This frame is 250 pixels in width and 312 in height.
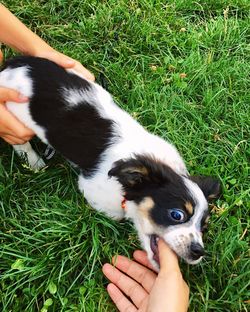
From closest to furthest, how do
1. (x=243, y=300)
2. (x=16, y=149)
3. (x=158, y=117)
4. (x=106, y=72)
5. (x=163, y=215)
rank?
(x=163, y=215) < (x=243, y=300) < (x=16, y=149) < (x=158, y=117) < (x=106, y=72)

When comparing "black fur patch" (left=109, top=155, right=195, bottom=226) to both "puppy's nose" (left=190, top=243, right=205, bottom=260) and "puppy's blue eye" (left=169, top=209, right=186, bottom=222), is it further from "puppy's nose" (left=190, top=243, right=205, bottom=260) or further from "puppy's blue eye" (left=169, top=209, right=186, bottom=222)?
"puppy's nose" (left=190, top=243, right=205, bottom=260)

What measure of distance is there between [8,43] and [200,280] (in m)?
2.41

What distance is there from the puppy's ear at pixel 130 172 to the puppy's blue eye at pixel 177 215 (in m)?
0.26

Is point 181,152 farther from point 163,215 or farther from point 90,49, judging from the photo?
point 90,49

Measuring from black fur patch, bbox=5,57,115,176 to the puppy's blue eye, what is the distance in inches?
29.7

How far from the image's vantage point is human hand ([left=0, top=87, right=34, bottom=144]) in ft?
11.8

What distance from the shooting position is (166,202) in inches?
119

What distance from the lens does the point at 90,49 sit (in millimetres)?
4676

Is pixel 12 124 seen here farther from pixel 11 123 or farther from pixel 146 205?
pixel 146 205

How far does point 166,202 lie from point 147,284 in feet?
1.93

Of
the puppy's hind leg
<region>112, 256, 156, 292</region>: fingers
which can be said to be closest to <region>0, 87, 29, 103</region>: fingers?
the puppy's hind leg

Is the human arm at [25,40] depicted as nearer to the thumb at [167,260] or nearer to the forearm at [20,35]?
the forearm at [20,35]

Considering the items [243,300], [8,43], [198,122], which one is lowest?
[243,300]

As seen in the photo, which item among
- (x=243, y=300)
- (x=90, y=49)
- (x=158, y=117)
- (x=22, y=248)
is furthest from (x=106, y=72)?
(x=243, y=300)
